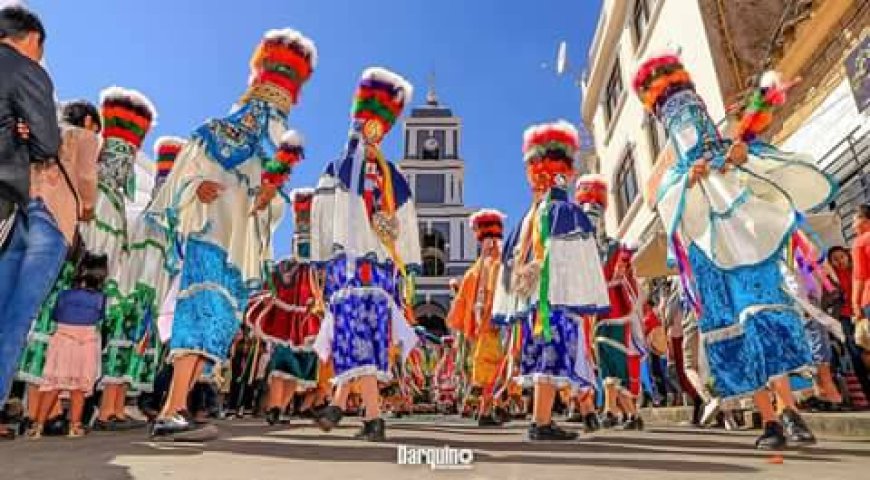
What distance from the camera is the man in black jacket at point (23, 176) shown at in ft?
7.06

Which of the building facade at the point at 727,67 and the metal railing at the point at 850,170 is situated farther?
the building facade at the point at 727,67

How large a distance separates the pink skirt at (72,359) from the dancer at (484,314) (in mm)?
4013

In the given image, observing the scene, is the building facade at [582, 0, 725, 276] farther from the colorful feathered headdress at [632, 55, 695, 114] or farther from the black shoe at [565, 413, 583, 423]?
the colorful feathered headdress at [632, 55, 695, 114]

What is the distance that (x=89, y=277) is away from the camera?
4.71 meters

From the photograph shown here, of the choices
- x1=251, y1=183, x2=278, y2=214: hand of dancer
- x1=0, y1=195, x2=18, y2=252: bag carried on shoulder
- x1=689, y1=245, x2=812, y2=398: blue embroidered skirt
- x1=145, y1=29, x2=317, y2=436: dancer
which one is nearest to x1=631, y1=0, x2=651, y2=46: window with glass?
x1=689, y1=245, x2=812, y2=398: blue embroidered skirt

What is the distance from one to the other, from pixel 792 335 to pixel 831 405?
11.4 feet

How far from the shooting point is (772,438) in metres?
3.05

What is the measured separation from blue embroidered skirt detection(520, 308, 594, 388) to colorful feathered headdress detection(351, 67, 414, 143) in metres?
1.83

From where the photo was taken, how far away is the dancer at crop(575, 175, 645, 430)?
572 cm

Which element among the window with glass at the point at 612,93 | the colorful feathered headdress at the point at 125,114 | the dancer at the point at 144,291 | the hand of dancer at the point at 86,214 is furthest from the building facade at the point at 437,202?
the hand of dancer at the point at 86,214

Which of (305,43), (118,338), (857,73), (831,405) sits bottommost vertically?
(831,405)

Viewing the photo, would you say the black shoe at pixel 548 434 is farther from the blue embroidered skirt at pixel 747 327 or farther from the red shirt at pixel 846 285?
the red shirt at pixel 846 285

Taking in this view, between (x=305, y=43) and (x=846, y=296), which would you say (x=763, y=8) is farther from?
(x=305, y=43)

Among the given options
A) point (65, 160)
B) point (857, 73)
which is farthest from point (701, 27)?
point (65, 160)
